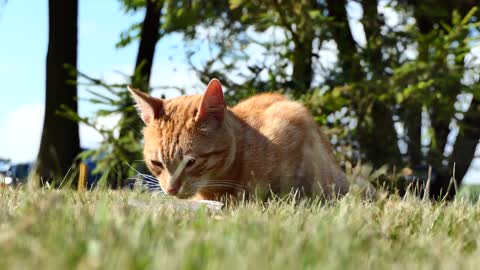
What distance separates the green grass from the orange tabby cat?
0.87m

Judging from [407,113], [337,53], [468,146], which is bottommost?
[468,146]

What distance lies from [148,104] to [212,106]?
1.38 feet

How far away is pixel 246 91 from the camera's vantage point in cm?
804

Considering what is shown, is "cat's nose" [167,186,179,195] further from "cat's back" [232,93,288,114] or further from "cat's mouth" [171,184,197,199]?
"cat's back" [232,93,288,114]

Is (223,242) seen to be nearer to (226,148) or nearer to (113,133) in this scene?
(226,148)

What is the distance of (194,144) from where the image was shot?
147 inches

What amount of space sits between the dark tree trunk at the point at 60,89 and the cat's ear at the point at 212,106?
6310 millimetres

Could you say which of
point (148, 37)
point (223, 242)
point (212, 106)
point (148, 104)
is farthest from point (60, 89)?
point (223, 242)

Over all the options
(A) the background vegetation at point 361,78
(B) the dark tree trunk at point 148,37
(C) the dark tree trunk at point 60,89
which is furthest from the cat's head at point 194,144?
(B) the dark tree trunk at point 148,37

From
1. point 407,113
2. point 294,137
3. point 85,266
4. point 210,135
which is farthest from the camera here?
point 407,113

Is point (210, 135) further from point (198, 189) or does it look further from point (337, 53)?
point (337, 53)

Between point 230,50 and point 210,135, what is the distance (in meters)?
5.19

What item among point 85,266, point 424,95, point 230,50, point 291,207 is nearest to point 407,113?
point 424,95

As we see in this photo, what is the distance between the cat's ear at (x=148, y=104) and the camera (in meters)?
3.86
